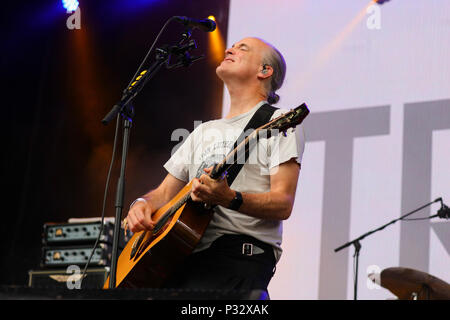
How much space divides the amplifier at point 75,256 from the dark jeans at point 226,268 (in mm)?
1982

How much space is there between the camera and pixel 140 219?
2.33m

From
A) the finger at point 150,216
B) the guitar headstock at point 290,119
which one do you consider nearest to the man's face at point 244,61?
the guitar headstock at point 290,119

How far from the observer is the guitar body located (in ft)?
6.81

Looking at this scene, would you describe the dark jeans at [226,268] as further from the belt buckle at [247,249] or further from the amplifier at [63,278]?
the amplifier at [63,278]

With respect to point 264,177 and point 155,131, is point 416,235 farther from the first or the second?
point 155,131

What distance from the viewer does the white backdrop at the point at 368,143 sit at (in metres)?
3.76

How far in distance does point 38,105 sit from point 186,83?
4.92 ft

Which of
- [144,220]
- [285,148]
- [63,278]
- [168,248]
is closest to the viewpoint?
[168,248]

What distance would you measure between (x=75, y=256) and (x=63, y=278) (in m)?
0.17

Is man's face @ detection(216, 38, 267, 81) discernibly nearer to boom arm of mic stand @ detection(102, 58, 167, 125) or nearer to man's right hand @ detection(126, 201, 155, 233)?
boom arm of mic stand @ detection(102, 58, 167, 125)

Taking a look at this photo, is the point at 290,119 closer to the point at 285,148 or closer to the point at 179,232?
the point at 285,148

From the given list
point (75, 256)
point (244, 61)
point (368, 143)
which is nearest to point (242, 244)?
point (244, 61)
